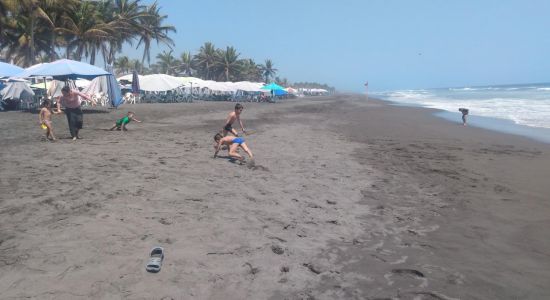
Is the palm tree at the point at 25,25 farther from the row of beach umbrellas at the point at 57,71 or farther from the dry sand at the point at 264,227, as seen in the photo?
the dry sand at the point at 264,227

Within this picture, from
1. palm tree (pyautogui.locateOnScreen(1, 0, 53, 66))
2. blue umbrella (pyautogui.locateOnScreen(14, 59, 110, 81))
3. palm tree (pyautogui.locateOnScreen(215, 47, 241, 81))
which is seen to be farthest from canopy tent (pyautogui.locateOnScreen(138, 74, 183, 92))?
palm tree (pyautogui.locateOnScreen(215, 47, 241, 81))

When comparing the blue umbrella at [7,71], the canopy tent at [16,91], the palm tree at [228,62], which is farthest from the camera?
the palm tree at [228,62]

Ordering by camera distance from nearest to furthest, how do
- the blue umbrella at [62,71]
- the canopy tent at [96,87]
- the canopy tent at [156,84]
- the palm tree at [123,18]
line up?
1. the blue umbrella at [62,71]
2. the canopy tent at [96,87]
3. the canopy tent at [156,84]
4. the palm tree at [123,18]

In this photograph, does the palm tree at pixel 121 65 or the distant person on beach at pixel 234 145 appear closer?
the distant person on beach at pixel 234 145

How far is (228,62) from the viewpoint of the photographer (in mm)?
60781

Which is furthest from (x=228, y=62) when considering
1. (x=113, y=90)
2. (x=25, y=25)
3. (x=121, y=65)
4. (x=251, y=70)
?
(x=113, y=90)

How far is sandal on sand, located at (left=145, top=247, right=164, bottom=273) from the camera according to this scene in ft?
9.80

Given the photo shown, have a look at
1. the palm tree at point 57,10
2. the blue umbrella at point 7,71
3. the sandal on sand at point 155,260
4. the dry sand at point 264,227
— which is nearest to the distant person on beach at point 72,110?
the dry sand at point 264,227

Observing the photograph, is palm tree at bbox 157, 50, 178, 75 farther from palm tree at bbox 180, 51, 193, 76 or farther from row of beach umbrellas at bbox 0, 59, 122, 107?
row of beach umbrellas at bbox 0, 59, 122, 107

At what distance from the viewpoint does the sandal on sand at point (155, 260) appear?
2.99 meters

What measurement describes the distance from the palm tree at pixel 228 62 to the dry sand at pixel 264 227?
54.5m

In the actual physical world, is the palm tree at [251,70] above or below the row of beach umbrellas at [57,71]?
above

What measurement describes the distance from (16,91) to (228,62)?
1768 inches

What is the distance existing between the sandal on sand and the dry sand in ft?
0.19
